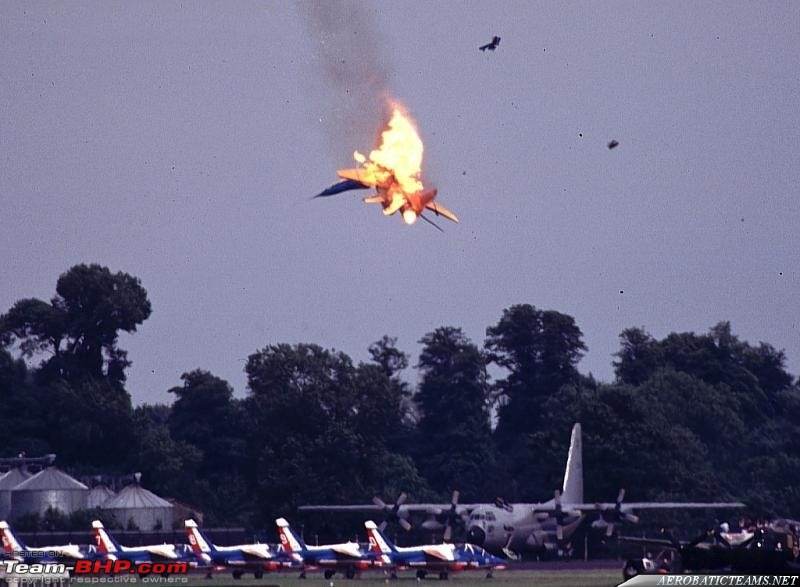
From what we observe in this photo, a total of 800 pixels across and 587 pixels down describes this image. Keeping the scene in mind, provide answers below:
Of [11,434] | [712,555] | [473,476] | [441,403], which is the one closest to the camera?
[712,555]

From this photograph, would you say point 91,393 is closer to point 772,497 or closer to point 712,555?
point 772,497

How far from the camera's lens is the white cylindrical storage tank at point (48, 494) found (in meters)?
153

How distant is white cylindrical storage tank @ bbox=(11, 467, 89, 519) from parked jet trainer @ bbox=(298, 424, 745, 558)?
23.6 meters

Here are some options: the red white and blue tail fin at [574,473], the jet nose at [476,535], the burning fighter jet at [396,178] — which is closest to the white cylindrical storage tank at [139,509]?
the jet nose at [476,535]

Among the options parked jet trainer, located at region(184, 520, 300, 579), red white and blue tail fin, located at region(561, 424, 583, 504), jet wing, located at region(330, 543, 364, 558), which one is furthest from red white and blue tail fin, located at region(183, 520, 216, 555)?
red white and blue tail fin, located at region(561, 424, 583, 504)

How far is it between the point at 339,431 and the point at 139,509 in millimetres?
17859

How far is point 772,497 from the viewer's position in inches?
6216

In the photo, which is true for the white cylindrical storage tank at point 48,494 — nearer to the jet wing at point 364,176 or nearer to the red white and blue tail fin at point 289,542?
the red white and blue tail fin at point 289,542

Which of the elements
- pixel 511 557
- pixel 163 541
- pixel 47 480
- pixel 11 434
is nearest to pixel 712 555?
pixel 511 557

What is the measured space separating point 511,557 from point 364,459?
25.1 m

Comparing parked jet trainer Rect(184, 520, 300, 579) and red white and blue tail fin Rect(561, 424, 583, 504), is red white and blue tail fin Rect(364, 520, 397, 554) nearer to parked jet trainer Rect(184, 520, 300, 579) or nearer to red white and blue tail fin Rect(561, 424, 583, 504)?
parked jet trainer Rect(184, 520, 300, 579)

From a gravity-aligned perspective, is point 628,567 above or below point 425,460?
below

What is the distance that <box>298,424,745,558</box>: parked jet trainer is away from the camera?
13125cm

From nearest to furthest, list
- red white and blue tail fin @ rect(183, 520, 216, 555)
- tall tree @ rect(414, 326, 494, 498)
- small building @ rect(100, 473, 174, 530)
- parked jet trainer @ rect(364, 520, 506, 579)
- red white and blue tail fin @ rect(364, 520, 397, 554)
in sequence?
parked jet trainer @ rect(364, 520, 506, 579)
red white and blue tail fin @ rect(364, 520, 397, 554)
red white and blue tail fin @ rect(183, 520, 216, 555)
small building @ rect(100, 473, 174, 530)
tall tree @ rect(414, 326, 494, 498)
